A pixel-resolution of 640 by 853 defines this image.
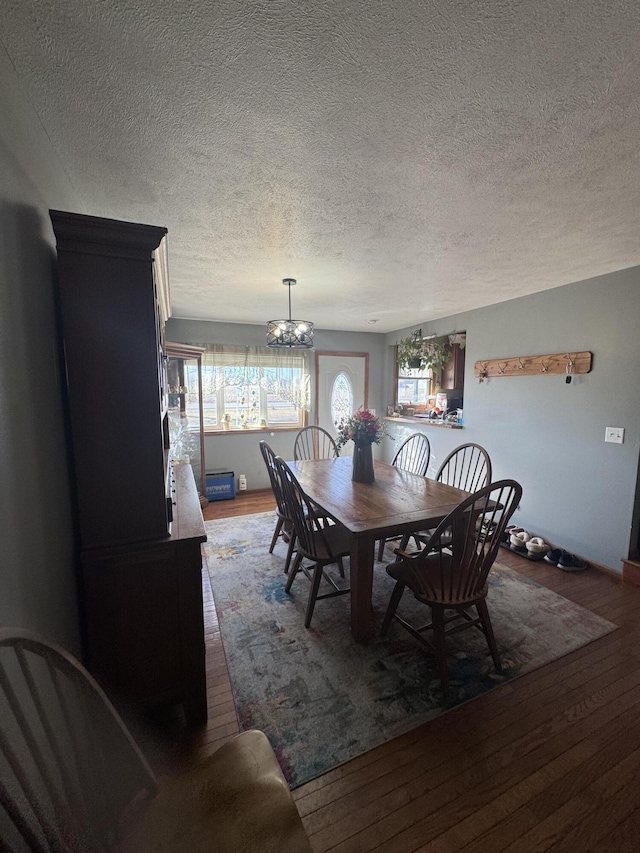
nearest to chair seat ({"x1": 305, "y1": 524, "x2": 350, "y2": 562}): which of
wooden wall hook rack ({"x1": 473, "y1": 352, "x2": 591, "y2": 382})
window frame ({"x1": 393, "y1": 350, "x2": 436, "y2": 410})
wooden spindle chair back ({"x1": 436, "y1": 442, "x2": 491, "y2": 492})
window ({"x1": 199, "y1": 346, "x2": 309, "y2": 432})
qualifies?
wooden spindle chair back ({"x1": 436, "y1": 442, "x2": 491, "y2": 492})

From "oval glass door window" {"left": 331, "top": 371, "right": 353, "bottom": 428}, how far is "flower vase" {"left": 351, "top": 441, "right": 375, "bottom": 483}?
2.63 metres

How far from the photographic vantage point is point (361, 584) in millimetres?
2055

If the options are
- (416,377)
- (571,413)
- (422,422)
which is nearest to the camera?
(571,413)

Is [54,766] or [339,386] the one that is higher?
[339,386]

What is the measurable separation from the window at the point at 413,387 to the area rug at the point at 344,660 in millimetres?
3107

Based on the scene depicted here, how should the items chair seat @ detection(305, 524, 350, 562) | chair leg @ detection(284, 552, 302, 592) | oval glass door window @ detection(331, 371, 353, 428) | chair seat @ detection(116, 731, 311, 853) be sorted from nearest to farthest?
chair seat @ detection(116, 731, 311, 853)
chair seat @ detection(305, 524, 350, 562)
chair leg @ detection(284, 552, 302, 592)
oval glass door window @ detection(331, 371, 353, 428)

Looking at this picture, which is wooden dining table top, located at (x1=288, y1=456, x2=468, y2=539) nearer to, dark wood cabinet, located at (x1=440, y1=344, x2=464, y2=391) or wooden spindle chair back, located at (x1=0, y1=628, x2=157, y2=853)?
wooden spindle chair back, located at (x1=0, y1=628, x2=157, y2=853)

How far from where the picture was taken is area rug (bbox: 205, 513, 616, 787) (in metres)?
1.57

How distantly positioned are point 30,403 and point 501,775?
2.15 m

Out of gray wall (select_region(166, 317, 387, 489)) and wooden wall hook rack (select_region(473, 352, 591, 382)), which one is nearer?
wooden wall hook rack (select_region(473, 352, 591, 382))

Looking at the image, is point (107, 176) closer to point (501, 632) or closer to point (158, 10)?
point (158, 10)

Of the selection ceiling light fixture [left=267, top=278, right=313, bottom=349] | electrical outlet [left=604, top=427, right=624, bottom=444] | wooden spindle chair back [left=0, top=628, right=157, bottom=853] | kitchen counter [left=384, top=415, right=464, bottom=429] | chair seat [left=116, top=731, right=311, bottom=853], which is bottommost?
chair seat [left=116, top=731, right=311, bottom=853]

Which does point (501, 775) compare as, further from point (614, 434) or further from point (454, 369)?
point (454, 369)

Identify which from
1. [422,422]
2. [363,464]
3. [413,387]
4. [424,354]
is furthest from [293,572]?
[413,387]
